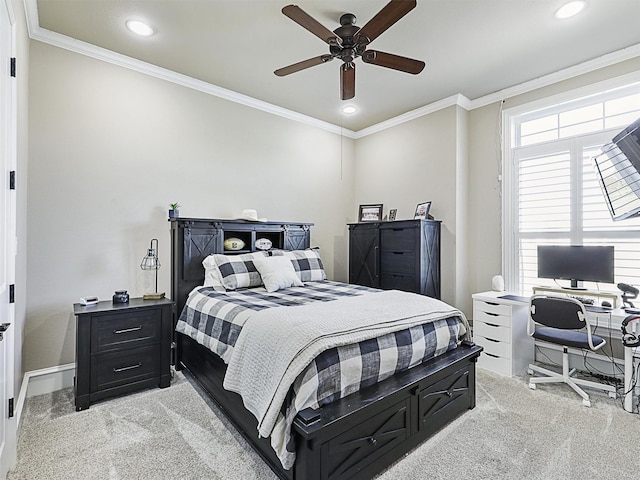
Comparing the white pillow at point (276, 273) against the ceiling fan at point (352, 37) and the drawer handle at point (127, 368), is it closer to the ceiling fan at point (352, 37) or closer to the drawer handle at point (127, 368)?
the drawer handle at point (127, 368)

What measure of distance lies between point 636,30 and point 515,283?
247cm

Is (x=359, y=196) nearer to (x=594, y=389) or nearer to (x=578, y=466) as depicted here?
(x=594, y=389)

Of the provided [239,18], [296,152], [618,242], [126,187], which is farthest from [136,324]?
[618,242]

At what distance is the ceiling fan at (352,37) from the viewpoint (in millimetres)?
2043

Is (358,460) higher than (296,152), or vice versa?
(296,152)

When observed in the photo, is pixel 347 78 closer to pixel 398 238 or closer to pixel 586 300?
pixel 398 238

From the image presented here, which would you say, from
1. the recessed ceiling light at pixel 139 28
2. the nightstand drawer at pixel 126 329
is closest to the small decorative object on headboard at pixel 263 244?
the nightstand drawer at pixel 126 329

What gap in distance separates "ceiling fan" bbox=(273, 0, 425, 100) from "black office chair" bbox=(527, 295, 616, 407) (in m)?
2.22

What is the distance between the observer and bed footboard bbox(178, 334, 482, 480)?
158 centimetres

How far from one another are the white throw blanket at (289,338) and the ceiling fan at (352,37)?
1814 millimetres

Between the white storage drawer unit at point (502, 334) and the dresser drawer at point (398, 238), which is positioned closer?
the white storage drawer unit at point (502, 334)

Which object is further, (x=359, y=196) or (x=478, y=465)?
(x=359, y=196)

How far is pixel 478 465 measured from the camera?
1.90 metres

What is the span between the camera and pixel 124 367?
8.85 ft
